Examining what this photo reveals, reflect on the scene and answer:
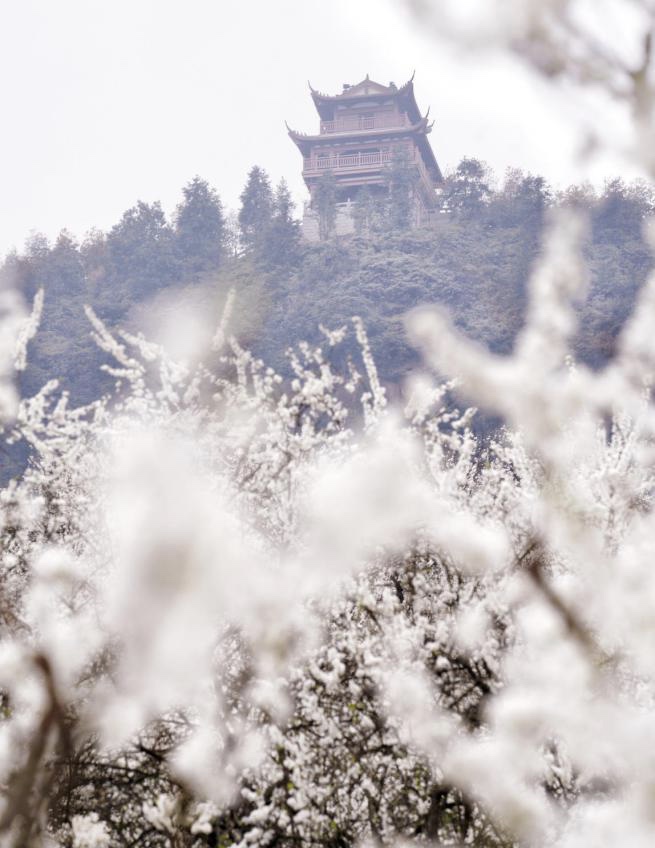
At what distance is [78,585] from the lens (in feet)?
17.7

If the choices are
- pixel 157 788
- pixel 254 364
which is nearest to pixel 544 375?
pixel 157 788

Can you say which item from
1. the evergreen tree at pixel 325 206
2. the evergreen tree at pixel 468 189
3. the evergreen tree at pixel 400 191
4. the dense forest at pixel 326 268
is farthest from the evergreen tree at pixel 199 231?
the evergreen tree at pixel 468 189

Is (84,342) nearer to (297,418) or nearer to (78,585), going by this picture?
(297,418)

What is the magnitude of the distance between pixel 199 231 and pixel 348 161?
1344 cm

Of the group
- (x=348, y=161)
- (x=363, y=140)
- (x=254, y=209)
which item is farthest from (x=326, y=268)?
(x=363, y=140)

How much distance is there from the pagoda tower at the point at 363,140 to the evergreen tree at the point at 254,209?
261 inches

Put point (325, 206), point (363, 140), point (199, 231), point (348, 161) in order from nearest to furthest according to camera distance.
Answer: point (199, 231) → point (325, 206) → point (348, 161) → point (363, 140)

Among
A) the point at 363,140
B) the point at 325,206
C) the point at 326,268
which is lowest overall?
the point at 326,268

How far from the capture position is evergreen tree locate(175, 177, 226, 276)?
135ft

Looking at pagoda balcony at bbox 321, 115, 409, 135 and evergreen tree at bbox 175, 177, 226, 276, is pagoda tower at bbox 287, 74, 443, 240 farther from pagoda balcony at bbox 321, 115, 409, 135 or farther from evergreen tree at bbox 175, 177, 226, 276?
evergreen tree at bbox 175, 177, 226, 276

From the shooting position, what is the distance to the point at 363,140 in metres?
53.5

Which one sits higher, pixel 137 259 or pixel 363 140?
pixel 363 140

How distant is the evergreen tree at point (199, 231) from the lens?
4100cm

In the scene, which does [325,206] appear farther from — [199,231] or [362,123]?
[362,123]
